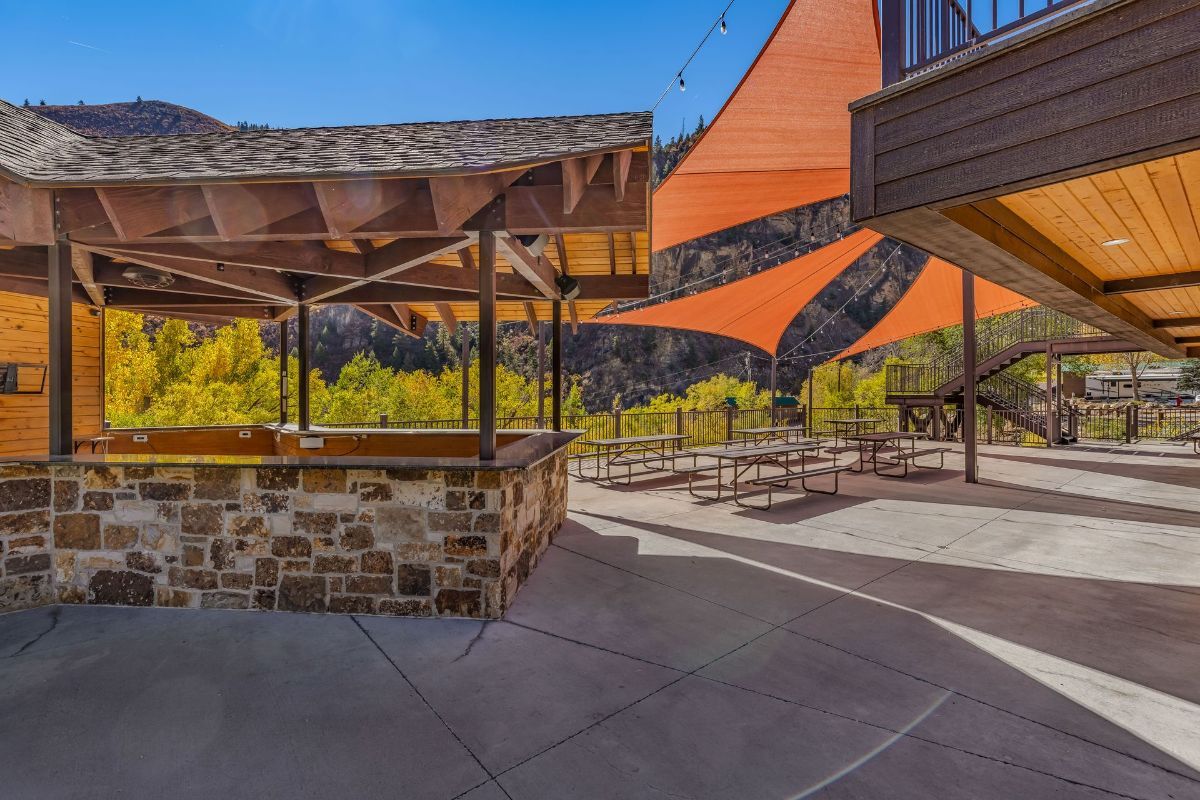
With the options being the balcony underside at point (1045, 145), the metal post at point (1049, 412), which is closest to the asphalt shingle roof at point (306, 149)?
the balcony underside at point (1045, 145)

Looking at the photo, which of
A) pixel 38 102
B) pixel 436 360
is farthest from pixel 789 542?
pixel 38 102

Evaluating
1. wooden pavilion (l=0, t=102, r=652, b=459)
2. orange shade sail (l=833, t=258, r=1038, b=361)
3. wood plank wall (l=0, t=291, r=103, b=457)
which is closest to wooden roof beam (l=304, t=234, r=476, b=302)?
wooden pavilion (l=0, t=102, r=652, b=459)

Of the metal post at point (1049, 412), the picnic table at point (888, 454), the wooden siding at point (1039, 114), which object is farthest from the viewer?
the metal post at point (1049, 412)

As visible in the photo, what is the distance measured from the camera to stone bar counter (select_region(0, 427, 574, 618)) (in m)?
3.25

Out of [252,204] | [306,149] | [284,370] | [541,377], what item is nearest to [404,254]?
[306,149]

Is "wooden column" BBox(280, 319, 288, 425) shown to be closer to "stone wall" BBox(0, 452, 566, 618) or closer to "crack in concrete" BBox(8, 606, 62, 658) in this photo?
"stone wall" BBox(0, 452, 566, 618)

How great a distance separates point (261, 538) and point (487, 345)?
5.85ft

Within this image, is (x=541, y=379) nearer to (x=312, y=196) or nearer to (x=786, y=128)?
(x=786, y=128)

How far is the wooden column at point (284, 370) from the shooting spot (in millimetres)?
7047

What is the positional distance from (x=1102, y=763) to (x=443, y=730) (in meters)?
2.36

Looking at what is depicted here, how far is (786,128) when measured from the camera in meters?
5.74

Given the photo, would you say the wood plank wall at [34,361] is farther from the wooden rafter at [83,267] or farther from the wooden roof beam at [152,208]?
the wooden roof beam at [152,208]

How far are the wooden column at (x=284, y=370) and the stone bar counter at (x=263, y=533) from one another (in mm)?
3740

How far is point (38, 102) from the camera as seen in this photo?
200 ft
